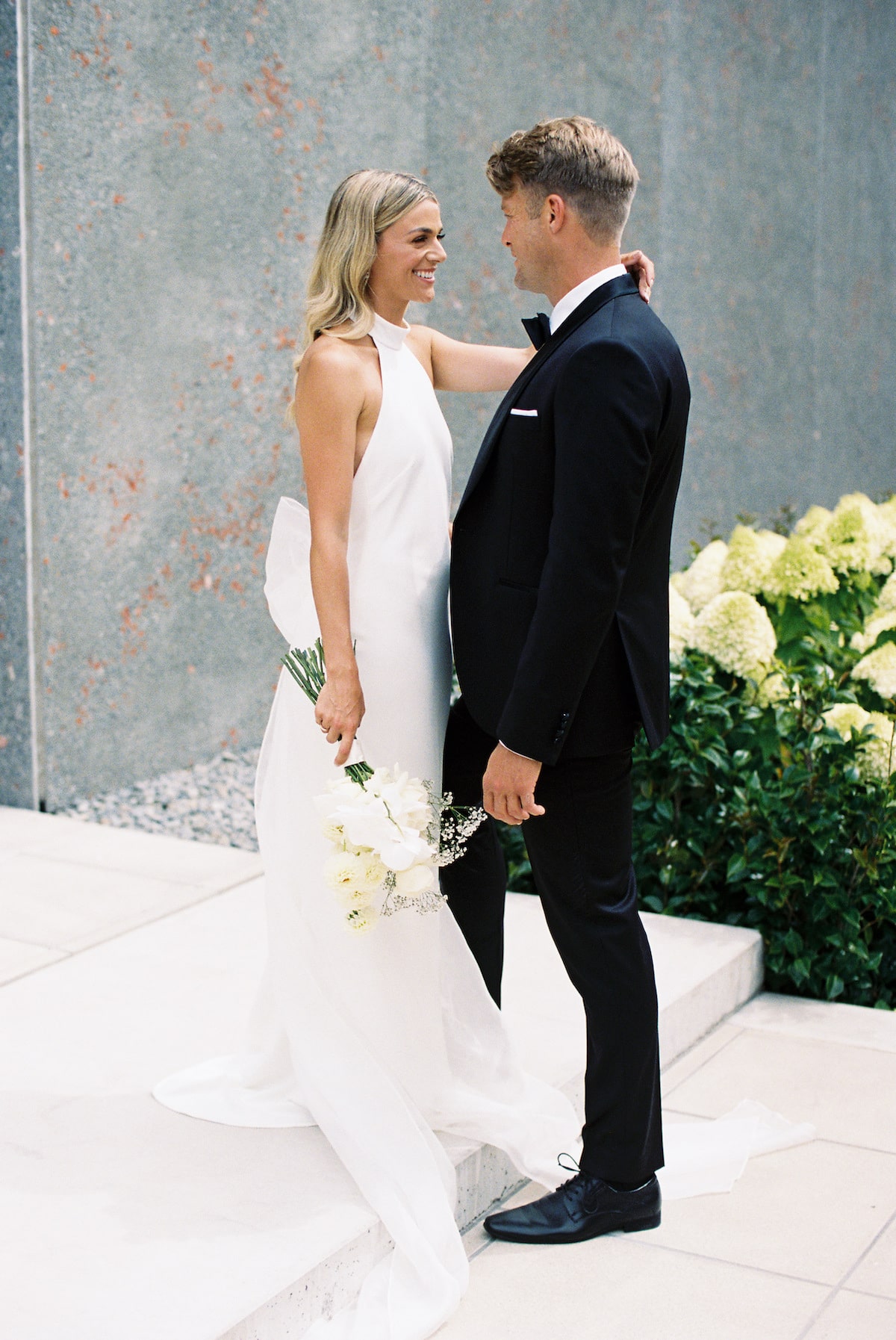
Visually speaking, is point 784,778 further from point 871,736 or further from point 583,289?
point 583,289

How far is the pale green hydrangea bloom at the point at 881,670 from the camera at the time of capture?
166 inches

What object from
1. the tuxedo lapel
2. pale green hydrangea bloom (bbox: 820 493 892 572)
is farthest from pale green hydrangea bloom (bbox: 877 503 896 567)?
the tuxedo lapel

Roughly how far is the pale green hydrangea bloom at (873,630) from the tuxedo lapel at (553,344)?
7.33 ft

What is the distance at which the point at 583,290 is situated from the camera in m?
2.47

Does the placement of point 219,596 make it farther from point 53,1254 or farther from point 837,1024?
point 53,1254

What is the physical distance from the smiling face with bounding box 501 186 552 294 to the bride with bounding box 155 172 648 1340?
0.55 feet

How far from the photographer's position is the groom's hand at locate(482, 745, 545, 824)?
2451 mm

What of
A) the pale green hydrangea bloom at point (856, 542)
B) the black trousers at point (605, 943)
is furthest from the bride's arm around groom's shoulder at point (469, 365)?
the pale green hydrangea bloom at point (856, 542)

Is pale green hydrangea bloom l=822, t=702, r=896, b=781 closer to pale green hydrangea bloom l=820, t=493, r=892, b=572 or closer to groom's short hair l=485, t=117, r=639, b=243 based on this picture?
pale green hydrangea bloom l=820, t=493, r=892, b=572

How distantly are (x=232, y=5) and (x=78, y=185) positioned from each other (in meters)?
1.10

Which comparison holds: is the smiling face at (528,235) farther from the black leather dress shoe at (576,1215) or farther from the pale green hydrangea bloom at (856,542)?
the pale green hydrangea bloom at (856,542)

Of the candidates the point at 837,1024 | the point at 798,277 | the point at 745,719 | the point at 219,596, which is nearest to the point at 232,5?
the point at 219,596

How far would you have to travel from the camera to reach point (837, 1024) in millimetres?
3758

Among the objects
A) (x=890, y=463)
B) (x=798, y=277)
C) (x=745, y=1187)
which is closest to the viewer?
(x=745, y=1187)
